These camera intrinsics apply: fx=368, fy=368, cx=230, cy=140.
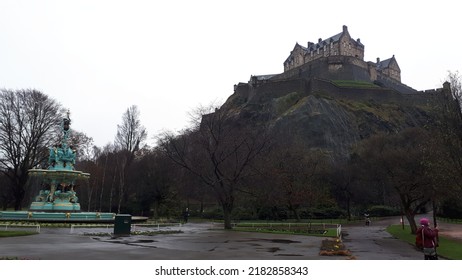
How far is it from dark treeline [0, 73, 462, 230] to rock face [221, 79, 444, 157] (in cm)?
980

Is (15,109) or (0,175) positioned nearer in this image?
(15,109)

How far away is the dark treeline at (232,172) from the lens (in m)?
30.6

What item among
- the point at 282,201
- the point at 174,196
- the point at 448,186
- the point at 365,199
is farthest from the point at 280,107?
the point at 448,186

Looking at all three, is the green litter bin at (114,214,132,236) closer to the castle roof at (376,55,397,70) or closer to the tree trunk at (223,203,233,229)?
the tree trunk at (223,203,233,229)

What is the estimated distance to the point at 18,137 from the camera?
4566cm

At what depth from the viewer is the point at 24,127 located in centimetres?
4572

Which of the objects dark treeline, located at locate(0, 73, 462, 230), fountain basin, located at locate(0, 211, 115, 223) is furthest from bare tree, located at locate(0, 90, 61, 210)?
fountain basin, located at locate(0, 211, 115, 223)

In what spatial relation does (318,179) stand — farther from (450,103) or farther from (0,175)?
(0,175)

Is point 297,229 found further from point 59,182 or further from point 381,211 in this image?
point 381,211

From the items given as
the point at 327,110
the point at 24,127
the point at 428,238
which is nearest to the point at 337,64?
the point at 327,110

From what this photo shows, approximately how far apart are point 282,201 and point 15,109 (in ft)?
112

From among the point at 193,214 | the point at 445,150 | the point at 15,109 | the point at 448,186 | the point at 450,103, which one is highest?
Answer: the point at 15,109

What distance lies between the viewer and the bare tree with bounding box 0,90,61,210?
44531 millimetres

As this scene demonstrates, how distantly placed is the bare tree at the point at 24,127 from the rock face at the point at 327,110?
42.0m
